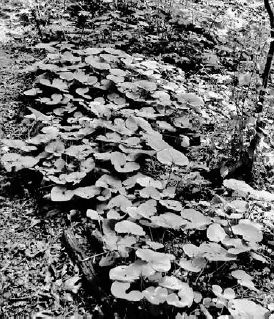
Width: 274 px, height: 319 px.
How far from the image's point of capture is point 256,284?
249cm

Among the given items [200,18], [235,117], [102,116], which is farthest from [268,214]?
[200,18]

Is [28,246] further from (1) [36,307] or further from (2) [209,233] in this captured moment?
(2) [209,233]

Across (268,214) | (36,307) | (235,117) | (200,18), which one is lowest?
(36,307)

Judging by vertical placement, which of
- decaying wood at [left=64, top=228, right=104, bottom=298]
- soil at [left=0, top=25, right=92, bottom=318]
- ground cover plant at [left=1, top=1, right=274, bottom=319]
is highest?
ground cover plant at [left=1, top=1, right=274, bottom=319]

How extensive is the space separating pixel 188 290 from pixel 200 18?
590 centimetres

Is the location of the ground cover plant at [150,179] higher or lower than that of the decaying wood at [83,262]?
higher

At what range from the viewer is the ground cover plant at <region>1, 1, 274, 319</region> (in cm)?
223

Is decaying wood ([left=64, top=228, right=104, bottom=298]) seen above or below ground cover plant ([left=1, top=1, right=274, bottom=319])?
below

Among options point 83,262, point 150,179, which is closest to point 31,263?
point 83,262

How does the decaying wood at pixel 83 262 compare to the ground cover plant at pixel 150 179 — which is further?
the decaying wood at pixel 83 262

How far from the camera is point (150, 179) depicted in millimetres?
2939

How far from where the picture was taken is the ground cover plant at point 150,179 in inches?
87.9

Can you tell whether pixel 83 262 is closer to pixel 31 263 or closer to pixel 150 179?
pixel 31 263

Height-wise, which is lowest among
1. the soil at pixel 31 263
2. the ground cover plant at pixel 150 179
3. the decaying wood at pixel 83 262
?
the soil at pixel 31 263
